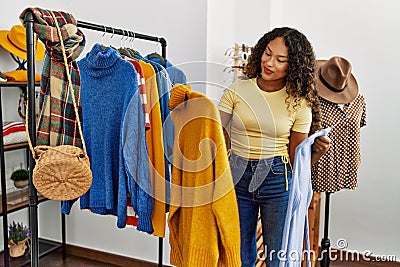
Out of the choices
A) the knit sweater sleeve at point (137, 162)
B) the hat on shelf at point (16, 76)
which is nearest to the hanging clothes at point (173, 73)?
the knit sweater sleeve at point (137, 162)

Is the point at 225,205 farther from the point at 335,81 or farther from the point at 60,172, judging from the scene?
the point at 335,81

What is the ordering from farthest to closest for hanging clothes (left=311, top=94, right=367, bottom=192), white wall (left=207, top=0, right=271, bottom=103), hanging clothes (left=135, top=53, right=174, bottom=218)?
white wall (left=207, top=0, right=271, bottom=103) < hanging clothes (left=311, top=94, right=367, bottom=192) < hanging clothes (left=135, top=53, right=174, bottom=218)

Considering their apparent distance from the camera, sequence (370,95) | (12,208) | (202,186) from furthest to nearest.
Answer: (370,95), (12,208), (202,186)

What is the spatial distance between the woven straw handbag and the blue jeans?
22.8 inches

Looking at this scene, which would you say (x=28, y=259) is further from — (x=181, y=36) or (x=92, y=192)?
(x=181, y=36)

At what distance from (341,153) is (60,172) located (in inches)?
49.9

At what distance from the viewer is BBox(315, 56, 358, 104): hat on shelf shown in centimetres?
182

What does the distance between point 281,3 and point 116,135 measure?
189 cm

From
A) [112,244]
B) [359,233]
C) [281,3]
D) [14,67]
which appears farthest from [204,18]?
[359,233]

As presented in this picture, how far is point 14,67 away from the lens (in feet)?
8.93

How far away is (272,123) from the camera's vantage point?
1.55m

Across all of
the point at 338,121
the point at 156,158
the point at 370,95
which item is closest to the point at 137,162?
the point at 156,158

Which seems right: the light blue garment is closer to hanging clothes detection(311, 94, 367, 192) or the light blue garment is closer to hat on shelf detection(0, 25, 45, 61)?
hanging clothes detection(311, 94, 367, 192)

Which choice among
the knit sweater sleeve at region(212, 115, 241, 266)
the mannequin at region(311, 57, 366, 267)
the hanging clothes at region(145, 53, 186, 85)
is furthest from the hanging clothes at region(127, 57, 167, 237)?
the mannequin at region(311, 57, 366, 267)
